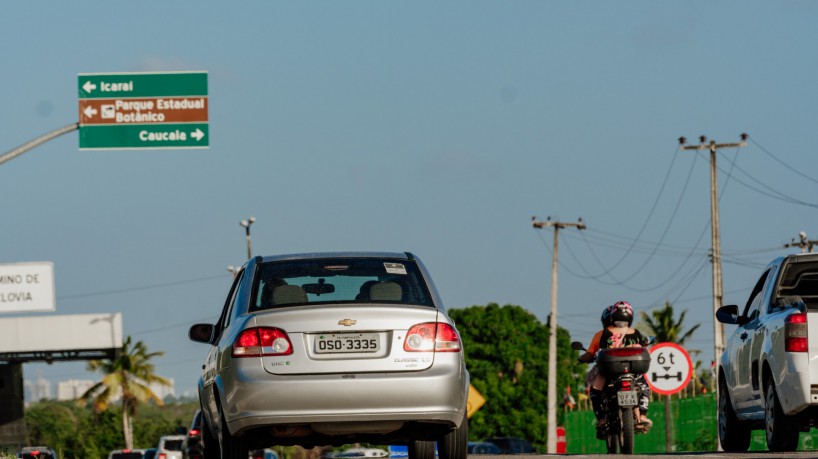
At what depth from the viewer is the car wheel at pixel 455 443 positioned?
11367mm

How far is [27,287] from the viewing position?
231ft

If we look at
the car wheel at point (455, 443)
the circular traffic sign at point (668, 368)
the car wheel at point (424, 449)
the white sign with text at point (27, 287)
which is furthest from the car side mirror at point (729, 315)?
the white sign with text at point (27, 287)

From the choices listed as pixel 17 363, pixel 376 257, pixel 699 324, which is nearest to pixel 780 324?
pixel 376 257

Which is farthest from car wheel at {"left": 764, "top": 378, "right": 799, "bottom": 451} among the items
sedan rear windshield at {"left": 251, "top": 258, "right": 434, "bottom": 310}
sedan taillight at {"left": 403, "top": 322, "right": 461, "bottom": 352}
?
sedan taillight at {"left": 403, "top": 322, "right": 461, "bottom": 352}

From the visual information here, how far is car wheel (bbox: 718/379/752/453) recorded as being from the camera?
54.4 ft

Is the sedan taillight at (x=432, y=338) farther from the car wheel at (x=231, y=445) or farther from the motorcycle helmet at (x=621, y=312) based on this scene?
the motorcycle helmet at (x=621, y=312)

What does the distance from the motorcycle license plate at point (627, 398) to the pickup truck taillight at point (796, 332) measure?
2.39 metres

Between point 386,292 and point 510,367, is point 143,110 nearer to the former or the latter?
point 386,292

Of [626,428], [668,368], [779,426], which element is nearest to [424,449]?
[779,426]

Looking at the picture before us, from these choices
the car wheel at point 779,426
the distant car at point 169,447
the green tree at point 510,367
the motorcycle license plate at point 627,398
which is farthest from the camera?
the green tree at point 510,367

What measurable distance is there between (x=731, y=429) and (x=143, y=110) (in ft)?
56.0

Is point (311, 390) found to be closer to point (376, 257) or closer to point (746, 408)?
point (376, 257)

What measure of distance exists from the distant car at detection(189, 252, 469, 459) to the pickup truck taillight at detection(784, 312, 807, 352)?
11.7ft

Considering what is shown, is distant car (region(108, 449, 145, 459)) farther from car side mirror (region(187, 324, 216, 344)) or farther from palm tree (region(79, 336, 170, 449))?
palm tree (region(79, 336, 170, 449))
